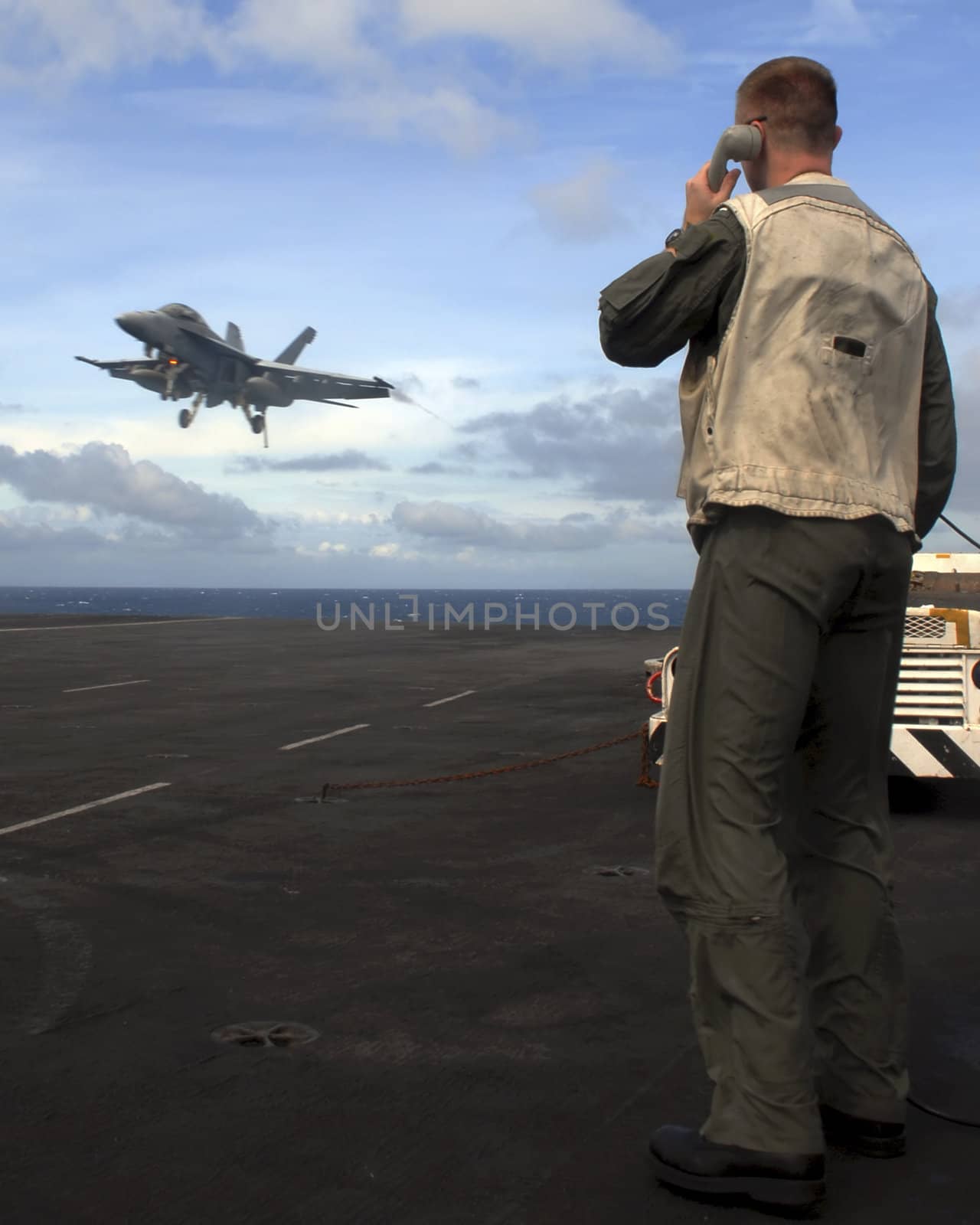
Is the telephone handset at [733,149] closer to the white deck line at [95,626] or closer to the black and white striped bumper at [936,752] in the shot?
the black and white striped bumper at [936,752]

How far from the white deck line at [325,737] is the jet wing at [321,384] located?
3777 centimetres

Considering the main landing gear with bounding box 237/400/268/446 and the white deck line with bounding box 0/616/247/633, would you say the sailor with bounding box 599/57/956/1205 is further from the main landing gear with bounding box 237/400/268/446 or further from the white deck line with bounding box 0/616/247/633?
the main landing gear with bounding box 237/400/268/446

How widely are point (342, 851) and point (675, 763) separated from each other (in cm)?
373

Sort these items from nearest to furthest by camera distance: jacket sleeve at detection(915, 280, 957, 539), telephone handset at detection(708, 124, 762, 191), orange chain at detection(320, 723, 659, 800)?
telephone handset at detection(708, 124, 762, 191), jacket sleeve at detection(915, 280, 957, 539), orange chain at detection(320, 723, 659, 800)

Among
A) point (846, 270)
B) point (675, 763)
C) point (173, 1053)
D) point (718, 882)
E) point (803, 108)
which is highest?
point (803, 108)

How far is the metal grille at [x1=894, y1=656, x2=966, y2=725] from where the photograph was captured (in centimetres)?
707

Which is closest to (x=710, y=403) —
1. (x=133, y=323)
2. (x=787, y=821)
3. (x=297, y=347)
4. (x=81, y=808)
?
(x=787, y=821)

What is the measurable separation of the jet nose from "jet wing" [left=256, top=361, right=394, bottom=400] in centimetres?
678

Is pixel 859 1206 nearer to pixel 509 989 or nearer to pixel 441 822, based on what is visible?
pixel 509 989

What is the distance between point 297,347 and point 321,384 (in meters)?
15.4

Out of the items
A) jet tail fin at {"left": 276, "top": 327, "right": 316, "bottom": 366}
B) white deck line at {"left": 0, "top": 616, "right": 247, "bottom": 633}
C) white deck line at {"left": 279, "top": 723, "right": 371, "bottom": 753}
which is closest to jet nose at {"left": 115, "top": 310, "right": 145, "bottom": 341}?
white deck line at {"left": 0, "top": 616, "right": 247, "bottom": 633}

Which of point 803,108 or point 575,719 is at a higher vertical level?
point 803,108

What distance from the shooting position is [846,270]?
9.53 feet

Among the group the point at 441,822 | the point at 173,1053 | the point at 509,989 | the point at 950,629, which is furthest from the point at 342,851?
the point at 950,629
